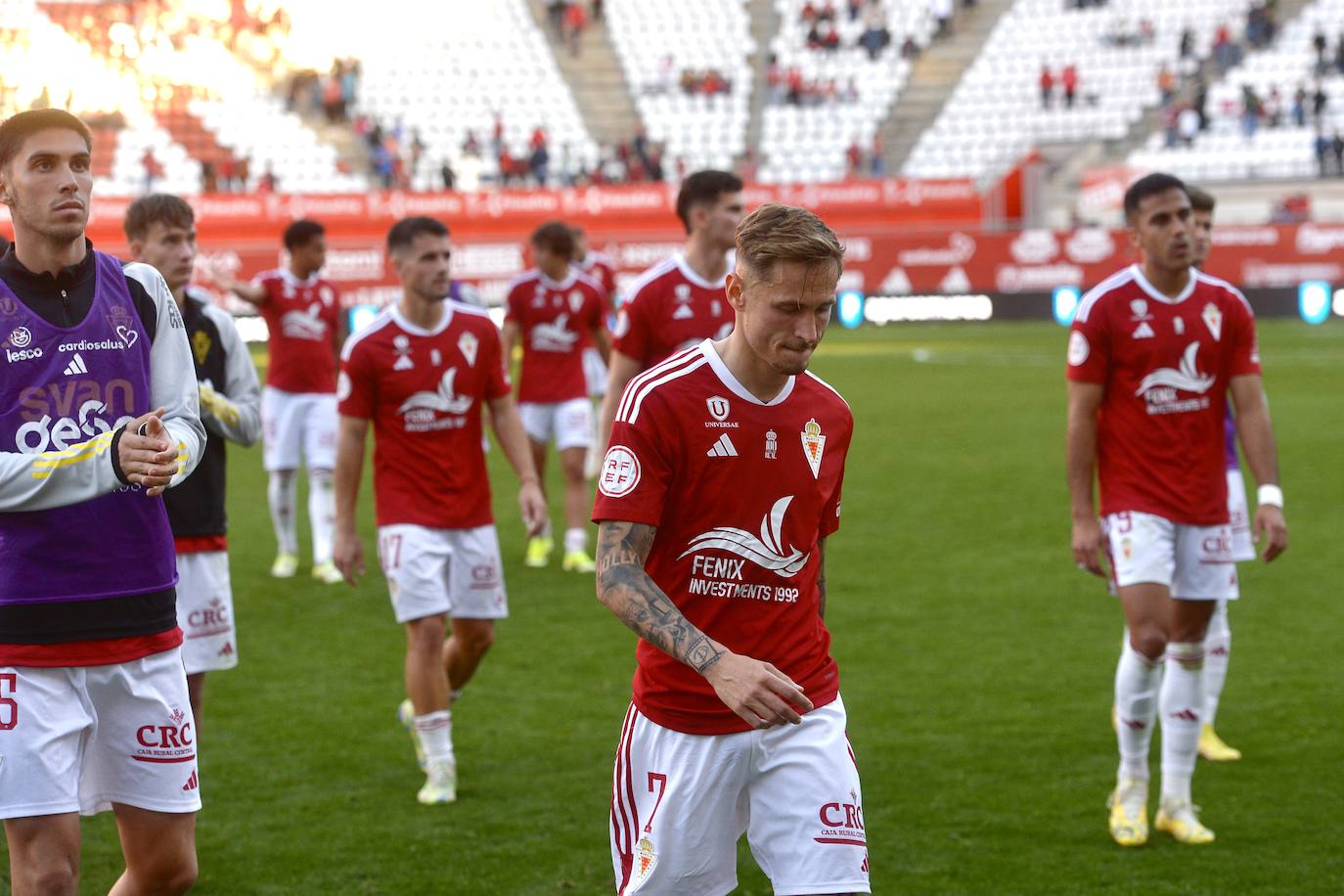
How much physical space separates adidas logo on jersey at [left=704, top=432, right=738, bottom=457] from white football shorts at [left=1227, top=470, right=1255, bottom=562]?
3046 millimetres

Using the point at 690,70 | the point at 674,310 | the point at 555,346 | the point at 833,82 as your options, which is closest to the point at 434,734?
the point at 674,310

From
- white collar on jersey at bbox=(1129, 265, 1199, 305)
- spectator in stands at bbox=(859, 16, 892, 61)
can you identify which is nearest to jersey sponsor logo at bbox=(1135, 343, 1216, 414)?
white collar on jersey at bbox=(1129, 265, 1199, 305)

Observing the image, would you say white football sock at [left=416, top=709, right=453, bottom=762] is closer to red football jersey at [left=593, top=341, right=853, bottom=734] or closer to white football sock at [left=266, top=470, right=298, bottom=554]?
red football jersey at [left=593, top=341, right=853, bottom=734]

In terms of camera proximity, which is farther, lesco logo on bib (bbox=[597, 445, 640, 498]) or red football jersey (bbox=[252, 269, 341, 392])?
red football jersey (bbox=[252, 269, 341, 392])

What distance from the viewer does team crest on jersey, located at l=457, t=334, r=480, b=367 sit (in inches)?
279

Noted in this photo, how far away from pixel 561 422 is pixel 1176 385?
6.92 metres

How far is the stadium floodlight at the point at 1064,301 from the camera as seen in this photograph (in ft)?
121

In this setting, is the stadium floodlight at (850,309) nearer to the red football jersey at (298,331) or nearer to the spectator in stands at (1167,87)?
the spectator in stands at (1167,87)

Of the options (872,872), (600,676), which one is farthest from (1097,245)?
(872,872)

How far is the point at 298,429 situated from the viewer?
39.9 ft

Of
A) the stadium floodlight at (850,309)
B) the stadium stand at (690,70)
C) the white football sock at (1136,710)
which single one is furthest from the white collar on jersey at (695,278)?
the stadium stand at (690,70)

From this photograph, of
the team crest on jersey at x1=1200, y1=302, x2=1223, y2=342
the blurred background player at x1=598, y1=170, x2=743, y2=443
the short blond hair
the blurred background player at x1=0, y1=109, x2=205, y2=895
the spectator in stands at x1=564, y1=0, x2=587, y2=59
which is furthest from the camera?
the spectator in stands at x1=564, y1=0, x2=587, y2=59

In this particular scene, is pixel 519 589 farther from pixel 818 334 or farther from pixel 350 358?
pixel 818 334

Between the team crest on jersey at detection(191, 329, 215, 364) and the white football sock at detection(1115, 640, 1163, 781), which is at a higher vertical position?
the team crest on jersey at detection(191, 329, 215, 364)
